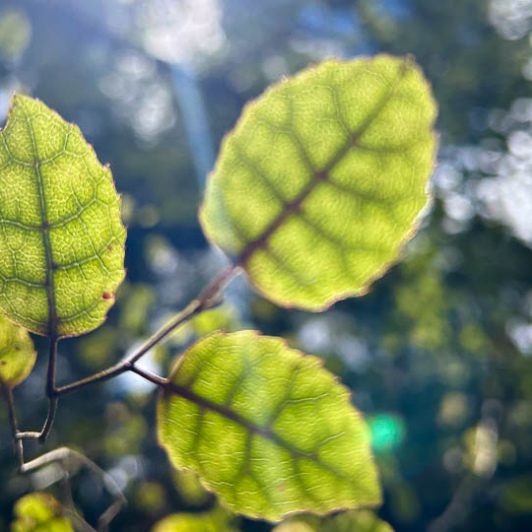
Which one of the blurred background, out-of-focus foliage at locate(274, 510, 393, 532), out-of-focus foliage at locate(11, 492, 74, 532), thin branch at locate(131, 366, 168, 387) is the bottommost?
the blurred background

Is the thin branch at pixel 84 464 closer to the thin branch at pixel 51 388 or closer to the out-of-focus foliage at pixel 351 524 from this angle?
the thin branch at pixel 51 388

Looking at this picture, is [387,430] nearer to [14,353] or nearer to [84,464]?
[84,464]

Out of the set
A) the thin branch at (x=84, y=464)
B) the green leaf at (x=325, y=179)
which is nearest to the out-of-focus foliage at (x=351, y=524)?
the thin branch at (x=84, y=464)

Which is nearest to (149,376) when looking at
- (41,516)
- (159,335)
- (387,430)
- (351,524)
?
(159,335)

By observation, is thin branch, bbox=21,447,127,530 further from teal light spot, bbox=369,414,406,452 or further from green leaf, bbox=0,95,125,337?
teal light spot, bbox=369,414,406,452

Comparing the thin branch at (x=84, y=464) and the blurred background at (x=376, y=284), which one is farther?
the blurred background at (x=376, y=284)

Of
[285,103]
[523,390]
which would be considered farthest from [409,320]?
[285,103]

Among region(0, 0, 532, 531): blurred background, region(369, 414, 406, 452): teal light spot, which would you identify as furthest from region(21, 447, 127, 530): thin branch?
region(369, 414, 406, 452): teal light spot
